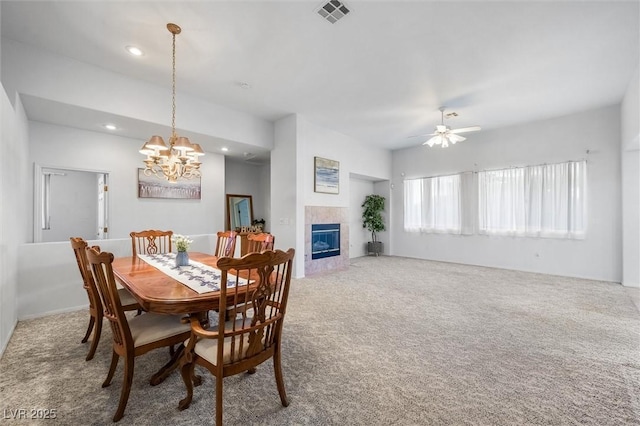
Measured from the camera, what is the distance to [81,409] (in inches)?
66.8

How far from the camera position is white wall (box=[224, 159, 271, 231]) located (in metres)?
6.99

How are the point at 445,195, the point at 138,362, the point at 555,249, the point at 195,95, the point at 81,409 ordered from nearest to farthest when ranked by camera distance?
the point at 81,409
the point at 138,362
the point at 195,95
the point at 555,249
the point at 445,195

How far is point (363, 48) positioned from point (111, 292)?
11.0ft

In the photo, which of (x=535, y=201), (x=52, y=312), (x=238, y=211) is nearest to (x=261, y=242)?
(x=52, y=312)

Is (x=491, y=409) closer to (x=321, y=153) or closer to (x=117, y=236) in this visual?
(x=321, y=153)

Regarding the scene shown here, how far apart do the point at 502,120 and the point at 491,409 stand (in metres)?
5.60

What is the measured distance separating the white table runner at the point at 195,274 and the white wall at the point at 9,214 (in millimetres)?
1122

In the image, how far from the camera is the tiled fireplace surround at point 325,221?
5.41 m

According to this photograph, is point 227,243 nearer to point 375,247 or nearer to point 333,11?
point 333,11

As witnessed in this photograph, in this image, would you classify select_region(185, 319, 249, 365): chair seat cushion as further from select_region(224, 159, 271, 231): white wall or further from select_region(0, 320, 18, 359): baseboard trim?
select_region(224, 159, 271, 231): white wall

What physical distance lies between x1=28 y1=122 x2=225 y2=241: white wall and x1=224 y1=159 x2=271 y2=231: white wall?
80cm

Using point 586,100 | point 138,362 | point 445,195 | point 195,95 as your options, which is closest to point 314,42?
point 195,95

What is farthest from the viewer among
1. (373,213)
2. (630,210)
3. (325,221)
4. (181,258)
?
(373,213)

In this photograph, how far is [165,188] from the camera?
5371mm
